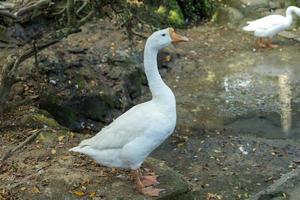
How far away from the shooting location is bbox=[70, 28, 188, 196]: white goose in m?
4.55

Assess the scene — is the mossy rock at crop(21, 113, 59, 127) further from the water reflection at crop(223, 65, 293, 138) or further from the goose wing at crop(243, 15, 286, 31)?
the goose wing at crop(243, 15, 286, 31)

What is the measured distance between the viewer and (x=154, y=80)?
4.79 metres

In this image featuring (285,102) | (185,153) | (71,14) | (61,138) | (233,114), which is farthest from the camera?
(285,102)

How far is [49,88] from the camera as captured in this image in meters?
7.39

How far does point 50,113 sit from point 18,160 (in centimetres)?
184

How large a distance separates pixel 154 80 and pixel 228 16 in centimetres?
684

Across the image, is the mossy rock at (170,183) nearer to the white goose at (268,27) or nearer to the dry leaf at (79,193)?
the dry leaf at (79,193)

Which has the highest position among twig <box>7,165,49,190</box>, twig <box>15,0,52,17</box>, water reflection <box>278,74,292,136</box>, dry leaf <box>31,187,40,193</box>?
twig <box>15,0,52,17</box>

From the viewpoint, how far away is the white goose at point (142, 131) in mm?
4555

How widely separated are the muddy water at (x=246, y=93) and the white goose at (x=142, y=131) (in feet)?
8.45

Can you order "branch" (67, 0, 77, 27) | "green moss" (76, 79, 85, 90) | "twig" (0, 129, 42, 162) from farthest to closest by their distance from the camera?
"green moss" (76, 79, 85, 90) < "branch" (67, 0, 77, 27) < "twig" (0, 129, 42, 162)

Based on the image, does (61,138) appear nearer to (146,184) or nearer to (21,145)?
(21,145)

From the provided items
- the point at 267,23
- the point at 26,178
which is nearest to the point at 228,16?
the point at 267,23

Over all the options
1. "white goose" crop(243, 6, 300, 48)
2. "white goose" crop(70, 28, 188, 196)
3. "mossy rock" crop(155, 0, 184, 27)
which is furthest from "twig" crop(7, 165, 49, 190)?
"mossy rock" crop(155, 0, 184, 27)
